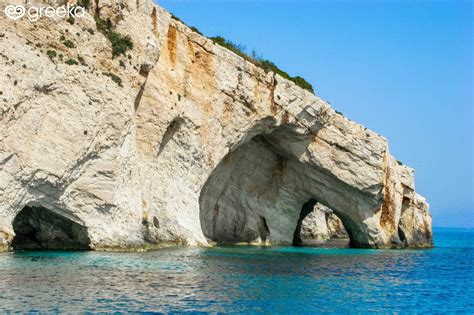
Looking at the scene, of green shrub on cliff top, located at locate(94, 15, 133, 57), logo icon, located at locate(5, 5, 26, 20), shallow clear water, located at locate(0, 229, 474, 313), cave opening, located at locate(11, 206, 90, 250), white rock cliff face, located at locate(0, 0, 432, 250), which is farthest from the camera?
green shrub on cliff top, located at locate(94, 15, 133, 57)

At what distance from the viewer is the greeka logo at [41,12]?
28.3 m

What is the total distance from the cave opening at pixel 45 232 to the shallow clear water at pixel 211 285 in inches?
85.7

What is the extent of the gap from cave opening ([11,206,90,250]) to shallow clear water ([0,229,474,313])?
2176mm

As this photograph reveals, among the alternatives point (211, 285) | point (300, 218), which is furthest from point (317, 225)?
point (211, 285)

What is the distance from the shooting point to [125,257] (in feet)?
91.2

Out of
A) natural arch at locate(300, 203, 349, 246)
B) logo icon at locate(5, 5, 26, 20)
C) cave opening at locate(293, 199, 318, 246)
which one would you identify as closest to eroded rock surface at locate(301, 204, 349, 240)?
natural arch at locate(300, 203, 349, 246)

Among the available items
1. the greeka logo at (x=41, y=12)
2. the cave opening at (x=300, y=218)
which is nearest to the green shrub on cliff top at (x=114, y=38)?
Answer: the greeka logo at (x=41, y=12)

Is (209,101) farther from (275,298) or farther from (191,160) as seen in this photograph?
(275,298)

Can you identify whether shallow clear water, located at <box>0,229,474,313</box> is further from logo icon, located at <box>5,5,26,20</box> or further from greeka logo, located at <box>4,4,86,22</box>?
greeka logo, located at <box>4,4,86,22</box>

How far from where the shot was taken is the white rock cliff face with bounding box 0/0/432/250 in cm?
2800

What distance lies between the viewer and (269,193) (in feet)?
171

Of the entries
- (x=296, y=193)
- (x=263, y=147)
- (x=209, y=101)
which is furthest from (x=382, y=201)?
(x=209, y=101)

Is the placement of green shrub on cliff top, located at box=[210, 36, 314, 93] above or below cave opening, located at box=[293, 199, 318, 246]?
above

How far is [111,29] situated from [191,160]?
987 cm
